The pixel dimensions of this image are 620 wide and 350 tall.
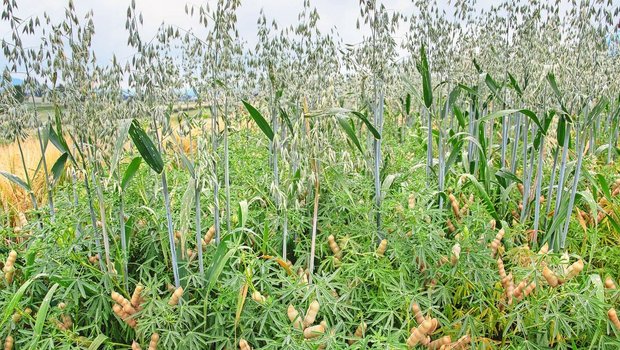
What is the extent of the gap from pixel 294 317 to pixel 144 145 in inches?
36.3

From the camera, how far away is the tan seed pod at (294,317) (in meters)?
2.12

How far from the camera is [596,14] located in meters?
3.70

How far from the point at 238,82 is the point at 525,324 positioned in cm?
284

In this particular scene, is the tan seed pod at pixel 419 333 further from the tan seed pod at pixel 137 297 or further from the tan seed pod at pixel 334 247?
the tan seed pod at pixel 137 297

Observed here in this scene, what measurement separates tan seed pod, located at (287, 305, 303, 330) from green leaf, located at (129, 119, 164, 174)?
0.80 metres

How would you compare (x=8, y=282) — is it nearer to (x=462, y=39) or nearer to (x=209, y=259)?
(x=209, y=259)

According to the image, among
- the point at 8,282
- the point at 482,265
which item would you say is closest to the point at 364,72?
the point at 482,265

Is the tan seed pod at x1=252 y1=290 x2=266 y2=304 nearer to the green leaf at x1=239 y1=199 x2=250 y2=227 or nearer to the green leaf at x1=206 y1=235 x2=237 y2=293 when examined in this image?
the green leaf at x1=206 y1=235 x2=237 y2=293

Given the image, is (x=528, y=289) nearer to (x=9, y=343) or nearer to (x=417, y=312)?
(x=417, y=312)

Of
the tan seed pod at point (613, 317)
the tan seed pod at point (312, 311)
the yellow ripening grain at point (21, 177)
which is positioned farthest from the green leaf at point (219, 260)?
the yellow ripening grain at point (21, 177)

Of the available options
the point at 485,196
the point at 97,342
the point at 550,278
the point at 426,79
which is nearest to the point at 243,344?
the point at 97,342

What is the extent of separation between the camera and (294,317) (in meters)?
2.14

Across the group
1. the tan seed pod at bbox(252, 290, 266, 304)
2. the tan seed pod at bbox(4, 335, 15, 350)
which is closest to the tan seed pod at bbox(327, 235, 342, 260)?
the tan seed pod at bbox(252, 290, 266, 304)

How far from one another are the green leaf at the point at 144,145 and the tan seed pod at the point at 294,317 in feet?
2.61
